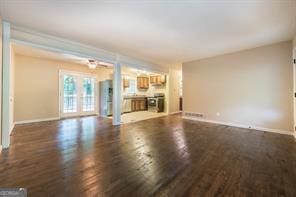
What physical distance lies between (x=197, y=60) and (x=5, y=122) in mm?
6659

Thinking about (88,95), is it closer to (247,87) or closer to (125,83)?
(125,83)

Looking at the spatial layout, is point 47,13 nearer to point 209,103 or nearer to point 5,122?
point 5,122

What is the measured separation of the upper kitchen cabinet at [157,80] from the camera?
891cm

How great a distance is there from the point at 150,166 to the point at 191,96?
509 centimetres

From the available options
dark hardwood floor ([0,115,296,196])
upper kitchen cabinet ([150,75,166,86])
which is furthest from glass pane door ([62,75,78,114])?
upper kitchen cabinet ([150,75,166,86])

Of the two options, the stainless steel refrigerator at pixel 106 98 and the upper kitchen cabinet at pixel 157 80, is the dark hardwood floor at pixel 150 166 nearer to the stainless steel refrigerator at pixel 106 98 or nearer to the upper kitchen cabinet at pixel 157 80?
the stainless steel refrigerator at pixel 106 98

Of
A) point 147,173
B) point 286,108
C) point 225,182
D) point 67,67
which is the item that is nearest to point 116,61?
point 67,67

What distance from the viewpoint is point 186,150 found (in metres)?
3.16

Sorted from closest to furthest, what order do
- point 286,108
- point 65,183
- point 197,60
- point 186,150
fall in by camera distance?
1. point 65,183
2. point 186,150
3. point 286,108
4. point 197,60

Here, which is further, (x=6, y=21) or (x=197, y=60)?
(x=197, y=60)

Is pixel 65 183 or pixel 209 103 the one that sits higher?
pixel 209 103

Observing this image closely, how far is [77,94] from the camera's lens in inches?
298

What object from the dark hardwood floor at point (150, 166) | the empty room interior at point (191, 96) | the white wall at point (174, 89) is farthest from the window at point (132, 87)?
the dark hardwood floor at point (150, 166)

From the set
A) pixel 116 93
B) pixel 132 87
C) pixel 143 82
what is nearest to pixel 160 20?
pixel 116 93
